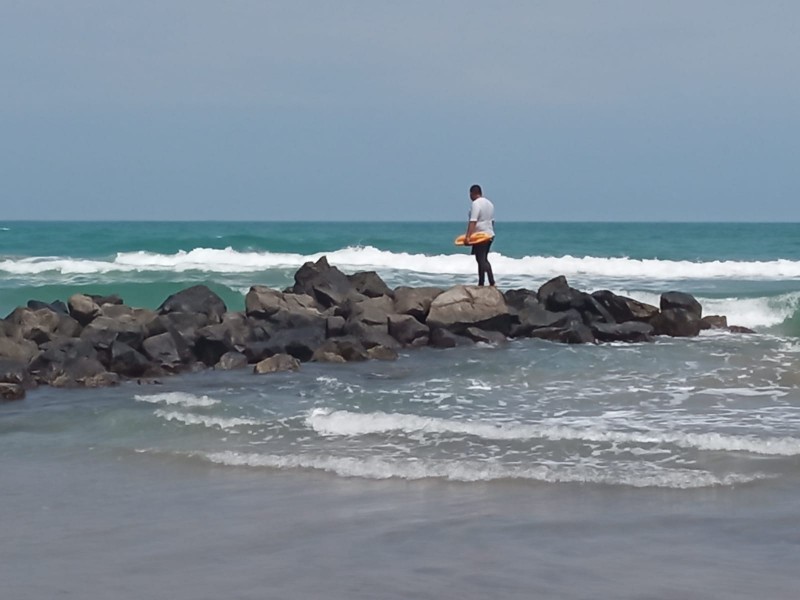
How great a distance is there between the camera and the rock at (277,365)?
41.5 ft

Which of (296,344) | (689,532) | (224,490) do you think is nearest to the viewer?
(689,532)

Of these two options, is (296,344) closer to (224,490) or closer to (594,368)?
(594,368)

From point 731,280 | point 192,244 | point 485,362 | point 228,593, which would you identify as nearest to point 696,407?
point 485,362

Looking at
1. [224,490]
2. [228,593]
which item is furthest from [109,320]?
[228,593]

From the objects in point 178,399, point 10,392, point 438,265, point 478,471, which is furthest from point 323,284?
point 438,265

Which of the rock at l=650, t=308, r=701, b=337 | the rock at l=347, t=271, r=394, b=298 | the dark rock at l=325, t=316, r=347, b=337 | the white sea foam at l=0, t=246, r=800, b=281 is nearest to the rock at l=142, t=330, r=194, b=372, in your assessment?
the dark rock at l=325, t=316, r=347, b=337

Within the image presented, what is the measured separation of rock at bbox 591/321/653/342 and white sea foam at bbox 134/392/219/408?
20.7 feet

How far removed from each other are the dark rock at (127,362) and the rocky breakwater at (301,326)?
0.04 ft

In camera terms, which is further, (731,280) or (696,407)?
(731,280)

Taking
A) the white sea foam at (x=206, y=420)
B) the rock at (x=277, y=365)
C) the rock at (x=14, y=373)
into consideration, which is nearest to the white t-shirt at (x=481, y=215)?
the rock at (x=277, y=365)

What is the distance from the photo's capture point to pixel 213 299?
15.5 metres

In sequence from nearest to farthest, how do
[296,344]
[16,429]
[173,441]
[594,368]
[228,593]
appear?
[228,593] → [173,441] → [16,429] → [594,368] → [296,344]

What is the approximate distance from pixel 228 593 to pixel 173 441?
3821 millimetres

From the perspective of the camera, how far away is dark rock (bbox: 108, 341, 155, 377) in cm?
1259
